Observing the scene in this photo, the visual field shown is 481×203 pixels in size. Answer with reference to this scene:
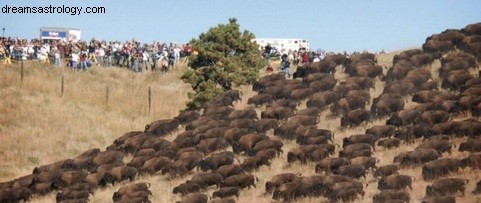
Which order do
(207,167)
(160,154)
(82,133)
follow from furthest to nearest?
(82,133), (160,154), (207,167)

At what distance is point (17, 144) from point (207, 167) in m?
17.3

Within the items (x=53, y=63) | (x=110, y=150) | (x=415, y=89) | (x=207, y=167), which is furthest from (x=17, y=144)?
(x=415, y=89)

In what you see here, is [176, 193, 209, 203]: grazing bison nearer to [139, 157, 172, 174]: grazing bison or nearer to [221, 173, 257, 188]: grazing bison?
[221, 173, 257, 188]: grazing bison

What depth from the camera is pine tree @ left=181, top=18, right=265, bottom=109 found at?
147 ft

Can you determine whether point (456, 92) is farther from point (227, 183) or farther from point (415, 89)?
point (227, 183)

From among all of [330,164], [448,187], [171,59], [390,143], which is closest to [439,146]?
[390,143]

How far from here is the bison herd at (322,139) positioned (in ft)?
77.9

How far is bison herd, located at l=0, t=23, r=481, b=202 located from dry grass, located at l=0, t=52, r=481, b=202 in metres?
0.43

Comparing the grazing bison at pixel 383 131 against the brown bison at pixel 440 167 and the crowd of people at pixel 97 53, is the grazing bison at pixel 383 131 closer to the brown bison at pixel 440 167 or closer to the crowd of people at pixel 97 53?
the brown bison at pixel 440 167

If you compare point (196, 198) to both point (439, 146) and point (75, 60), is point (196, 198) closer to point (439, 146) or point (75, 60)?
point (439, 146)

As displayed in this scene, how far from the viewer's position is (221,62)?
45.5 metres

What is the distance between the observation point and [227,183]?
83.5 feet

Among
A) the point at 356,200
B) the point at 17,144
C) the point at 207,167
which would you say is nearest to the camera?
the point at 356,200

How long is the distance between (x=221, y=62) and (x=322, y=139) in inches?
717
